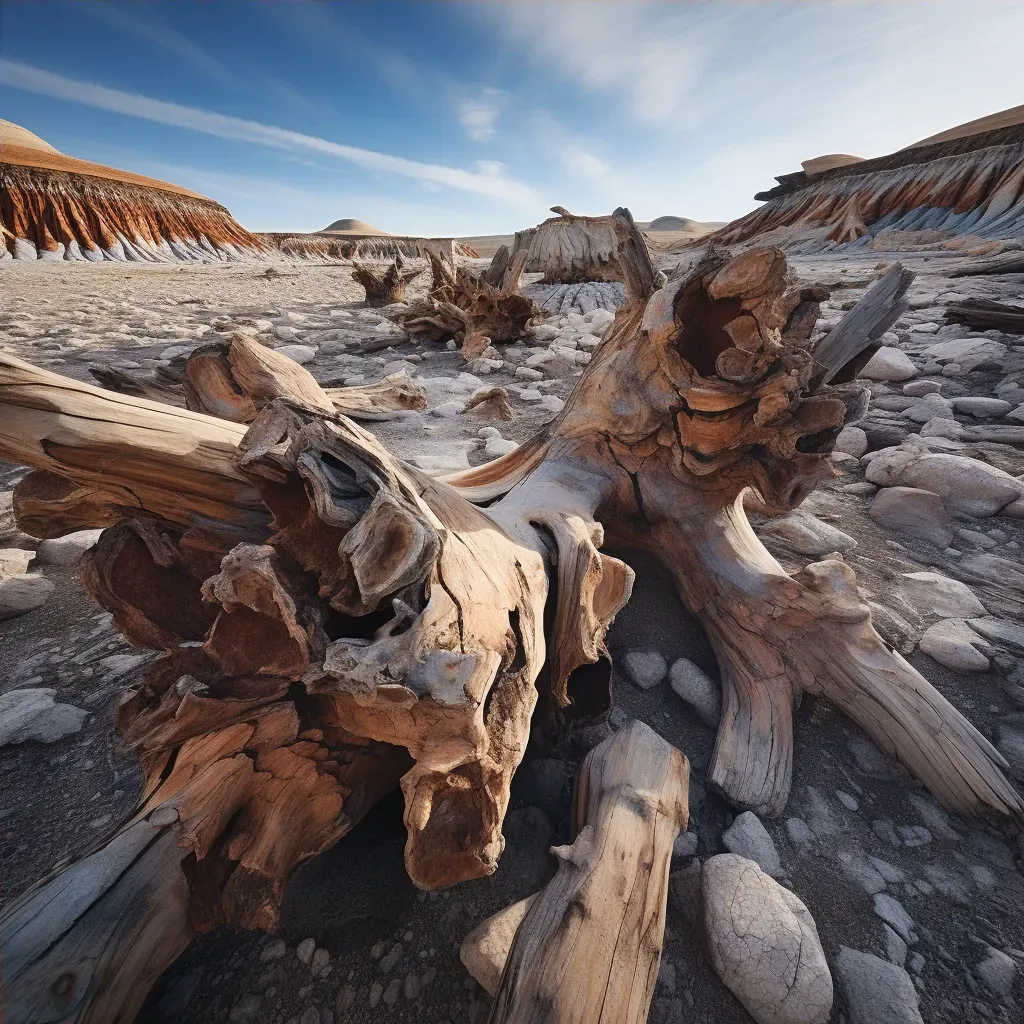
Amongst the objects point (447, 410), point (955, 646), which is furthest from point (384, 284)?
point (955, 646)

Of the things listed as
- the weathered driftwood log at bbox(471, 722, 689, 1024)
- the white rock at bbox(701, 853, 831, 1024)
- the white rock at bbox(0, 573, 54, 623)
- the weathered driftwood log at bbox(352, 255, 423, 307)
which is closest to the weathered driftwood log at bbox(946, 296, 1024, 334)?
the weathered driftwood log at bbox(471, 722, 689, 1024)

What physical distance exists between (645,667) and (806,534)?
1268mm

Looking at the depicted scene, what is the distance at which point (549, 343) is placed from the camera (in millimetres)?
6422

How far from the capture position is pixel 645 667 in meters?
1.87

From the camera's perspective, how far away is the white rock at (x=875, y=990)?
1.02m

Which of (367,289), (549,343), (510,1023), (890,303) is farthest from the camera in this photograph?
(367,289)

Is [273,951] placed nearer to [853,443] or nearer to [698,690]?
[698,690]

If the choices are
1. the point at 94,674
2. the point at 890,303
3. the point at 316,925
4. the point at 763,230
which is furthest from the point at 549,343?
the point at 763,230

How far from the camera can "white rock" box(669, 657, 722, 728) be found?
69.2 inches

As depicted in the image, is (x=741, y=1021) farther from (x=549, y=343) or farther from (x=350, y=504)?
(x=549, y=343)

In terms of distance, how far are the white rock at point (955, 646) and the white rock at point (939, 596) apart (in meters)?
0.07

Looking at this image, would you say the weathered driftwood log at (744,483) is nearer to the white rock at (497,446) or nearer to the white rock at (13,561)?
the white rock at (497,446)

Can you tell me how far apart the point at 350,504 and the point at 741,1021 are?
53.8 inches

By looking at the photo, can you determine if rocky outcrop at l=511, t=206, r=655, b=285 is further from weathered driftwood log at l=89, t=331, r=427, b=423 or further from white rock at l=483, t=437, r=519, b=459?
weathered driftwood log at l=89, t=331, r=427, b=423
